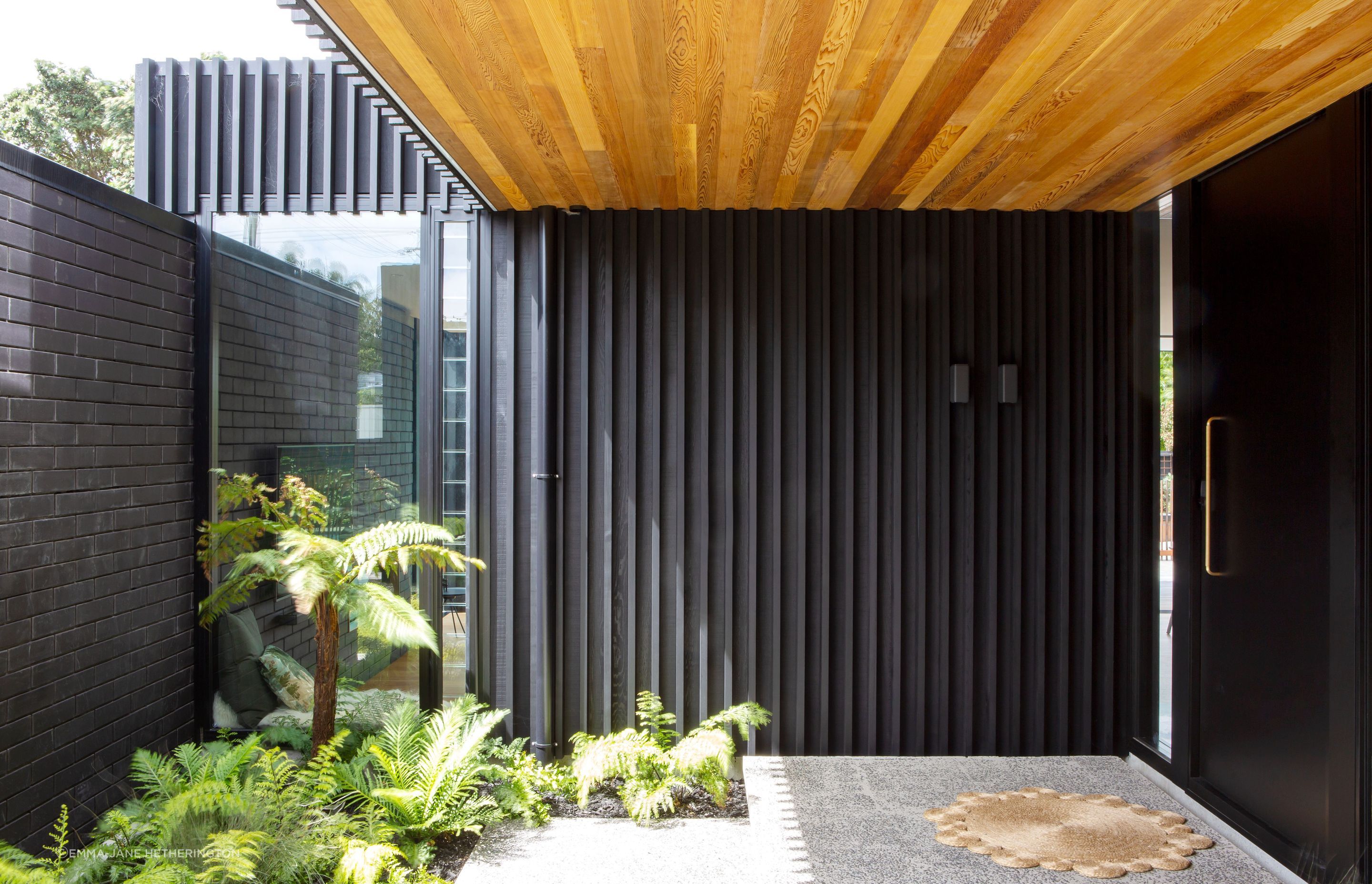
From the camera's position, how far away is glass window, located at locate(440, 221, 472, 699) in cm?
366

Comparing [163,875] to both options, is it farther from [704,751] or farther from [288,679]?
[704,751]

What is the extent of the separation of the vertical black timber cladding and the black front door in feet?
1.83

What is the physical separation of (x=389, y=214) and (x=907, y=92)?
2459mm

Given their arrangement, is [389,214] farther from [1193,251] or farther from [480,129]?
[1193,251]

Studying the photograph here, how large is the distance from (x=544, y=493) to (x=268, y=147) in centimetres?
210

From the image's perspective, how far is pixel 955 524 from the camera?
143 inches

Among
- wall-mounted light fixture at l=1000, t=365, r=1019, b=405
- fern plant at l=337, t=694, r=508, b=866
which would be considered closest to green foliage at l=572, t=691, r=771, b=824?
fern plant at l=337, t=694, r=508, b=866

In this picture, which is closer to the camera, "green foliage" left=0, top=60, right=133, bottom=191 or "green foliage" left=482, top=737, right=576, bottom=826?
"green foliage" left=482, top=737, right=576, bottom=826

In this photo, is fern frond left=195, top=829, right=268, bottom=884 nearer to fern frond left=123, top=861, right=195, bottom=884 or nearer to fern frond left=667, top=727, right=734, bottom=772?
fern frond left=123, top=861, right=195, bottom=884

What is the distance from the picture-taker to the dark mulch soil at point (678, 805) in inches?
124

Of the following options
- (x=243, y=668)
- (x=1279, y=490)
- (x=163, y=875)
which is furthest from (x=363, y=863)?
(x=1279, y=490)

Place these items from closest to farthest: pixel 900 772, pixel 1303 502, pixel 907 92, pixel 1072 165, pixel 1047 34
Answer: pixel 1047 34 < pixel 907 92 < pixel 1303 502 < pixel 1072 165 < pixel 900 772

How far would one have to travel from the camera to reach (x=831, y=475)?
143 inches

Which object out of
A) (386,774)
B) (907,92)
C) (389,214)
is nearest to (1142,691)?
(907,92)
